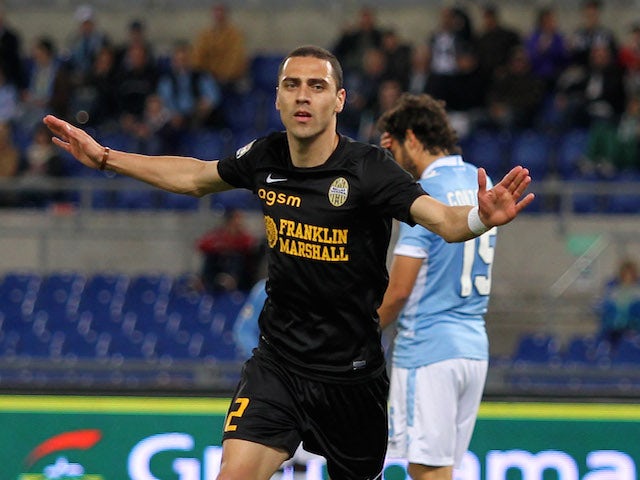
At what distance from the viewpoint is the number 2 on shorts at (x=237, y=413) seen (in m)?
5.02

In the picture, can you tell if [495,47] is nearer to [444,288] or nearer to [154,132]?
[154,132]

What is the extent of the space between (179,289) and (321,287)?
26.8 feet

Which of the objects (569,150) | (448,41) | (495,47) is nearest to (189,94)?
(448,41)

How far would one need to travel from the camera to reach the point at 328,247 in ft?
16.5

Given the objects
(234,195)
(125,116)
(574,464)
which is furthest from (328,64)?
(125,116)

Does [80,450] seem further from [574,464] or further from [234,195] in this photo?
[234,195]

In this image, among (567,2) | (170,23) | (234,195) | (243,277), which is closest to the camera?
(243,277)

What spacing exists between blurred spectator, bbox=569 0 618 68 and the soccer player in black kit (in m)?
10.1

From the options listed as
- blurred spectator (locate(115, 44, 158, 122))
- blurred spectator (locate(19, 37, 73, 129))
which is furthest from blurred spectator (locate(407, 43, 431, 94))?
blurred spectator (locate(19, 37, 73, 129))

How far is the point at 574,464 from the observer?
6754mm

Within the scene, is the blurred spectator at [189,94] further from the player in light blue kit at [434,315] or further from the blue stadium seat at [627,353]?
the player in light blue kit at [434,315]

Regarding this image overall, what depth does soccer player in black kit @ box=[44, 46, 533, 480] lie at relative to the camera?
4.99 meters

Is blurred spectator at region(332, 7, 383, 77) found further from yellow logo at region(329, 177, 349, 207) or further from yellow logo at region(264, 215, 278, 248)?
yellow logo at region(329, 177, 349, 207)

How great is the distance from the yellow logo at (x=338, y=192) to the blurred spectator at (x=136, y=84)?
10669 millimetres
